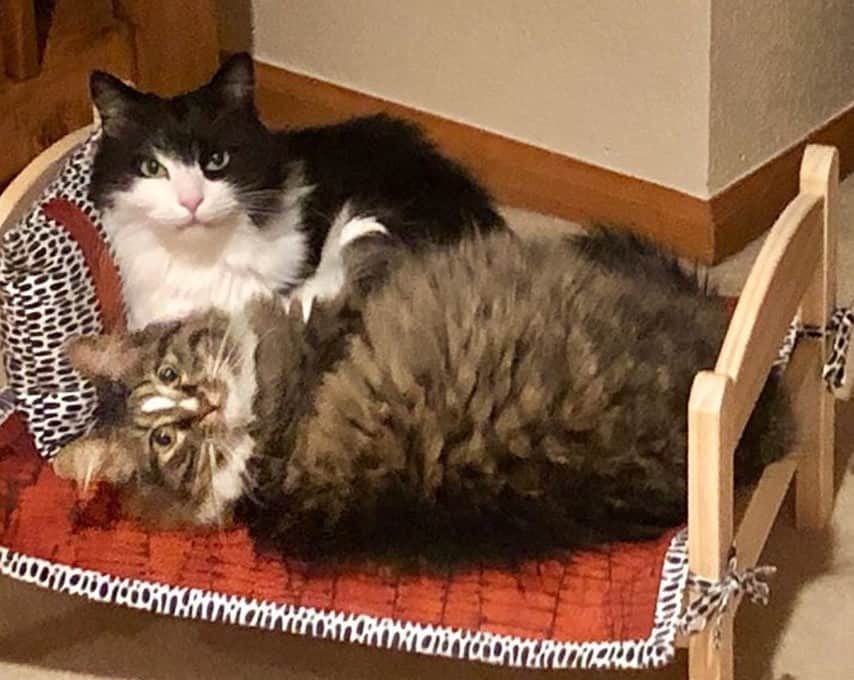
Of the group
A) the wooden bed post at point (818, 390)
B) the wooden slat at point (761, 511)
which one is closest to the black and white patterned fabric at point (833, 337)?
the wooden bed post at point (818, 390)

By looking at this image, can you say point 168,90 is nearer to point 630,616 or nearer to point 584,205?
point 584,205

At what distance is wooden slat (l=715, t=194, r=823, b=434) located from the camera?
1.33 m

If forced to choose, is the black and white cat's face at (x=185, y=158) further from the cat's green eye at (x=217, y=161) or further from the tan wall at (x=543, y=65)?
the tan wall at (x=543, y=65)

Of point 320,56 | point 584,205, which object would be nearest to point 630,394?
point 584,205

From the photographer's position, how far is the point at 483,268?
1.52 m

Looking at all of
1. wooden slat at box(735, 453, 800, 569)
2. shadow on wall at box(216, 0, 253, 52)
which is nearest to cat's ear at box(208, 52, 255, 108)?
wooden slat at box(735, 453, 800, 569)

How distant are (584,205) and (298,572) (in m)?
1.10

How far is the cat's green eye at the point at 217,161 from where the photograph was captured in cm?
171

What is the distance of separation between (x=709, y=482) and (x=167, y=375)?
0.50 metres

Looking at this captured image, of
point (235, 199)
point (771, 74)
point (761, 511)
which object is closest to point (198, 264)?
point (235, 199)

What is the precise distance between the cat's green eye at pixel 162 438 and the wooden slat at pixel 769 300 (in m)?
0.48

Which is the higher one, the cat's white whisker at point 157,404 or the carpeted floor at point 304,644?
the cat's white whisker at point 157,404

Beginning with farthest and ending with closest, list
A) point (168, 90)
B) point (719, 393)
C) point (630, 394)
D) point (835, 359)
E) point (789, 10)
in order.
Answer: point (168, 90) → point (789, 10) → point (835, 359) → point (630, 394) → point (719, 393)

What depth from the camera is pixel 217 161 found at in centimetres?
171
